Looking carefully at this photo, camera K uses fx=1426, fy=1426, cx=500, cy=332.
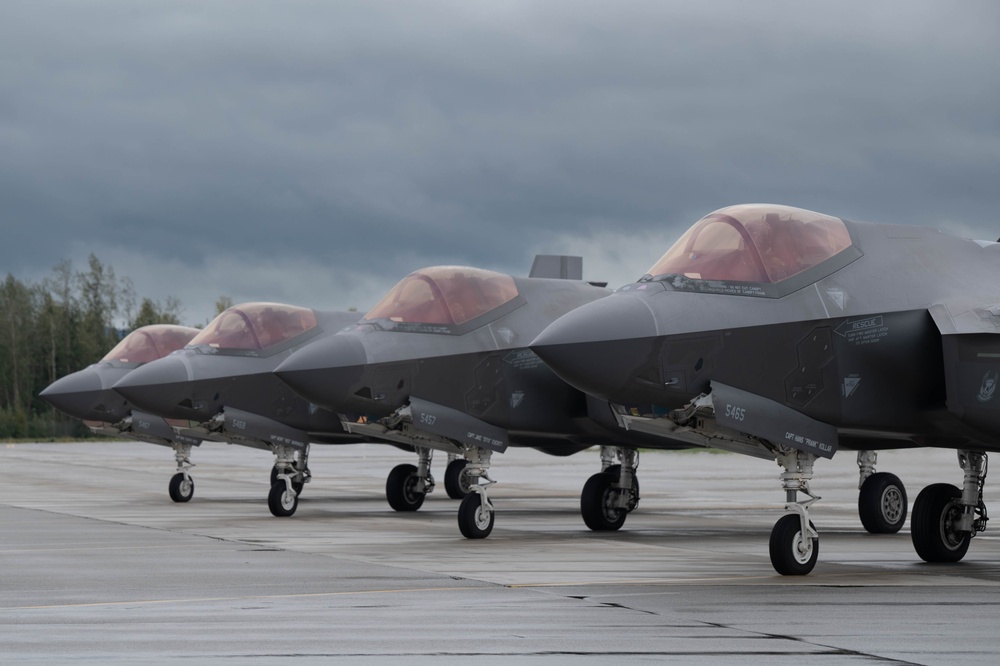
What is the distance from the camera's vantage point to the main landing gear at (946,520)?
1412cm

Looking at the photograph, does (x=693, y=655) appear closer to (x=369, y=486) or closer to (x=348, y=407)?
(x=348, y=407)

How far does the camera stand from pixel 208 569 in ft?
43.8

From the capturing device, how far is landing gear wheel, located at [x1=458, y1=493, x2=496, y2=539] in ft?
55.8

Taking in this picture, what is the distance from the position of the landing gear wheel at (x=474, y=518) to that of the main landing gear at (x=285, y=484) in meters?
5.10

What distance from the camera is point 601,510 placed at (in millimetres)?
18938

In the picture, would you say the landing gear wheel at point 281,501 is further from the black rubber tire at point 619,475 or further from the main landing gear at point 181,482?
the black rubber tire at point 619,475

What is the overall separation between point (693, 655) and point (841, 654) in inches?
33.9

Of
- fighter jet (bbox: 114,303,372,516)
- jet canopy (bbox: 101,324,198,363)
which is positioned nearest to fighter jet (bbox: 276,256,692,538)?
fighter jet (bbox: 114,303,372,516)

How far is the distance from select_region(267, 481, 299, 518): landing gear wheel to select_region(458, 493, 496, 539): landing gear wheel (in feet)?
16.6

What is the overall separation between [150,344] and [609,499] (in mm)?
13005

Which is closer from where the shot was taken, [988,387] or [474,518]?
[988,387]

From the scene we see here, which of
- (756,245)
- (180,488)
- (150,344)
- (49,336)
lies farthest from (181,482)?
(49,336)

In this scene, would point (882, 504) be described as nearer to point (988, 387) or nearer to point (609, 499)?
point (609, 499)

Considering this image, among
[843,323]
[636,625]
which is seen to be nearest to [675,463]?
[843,323]
